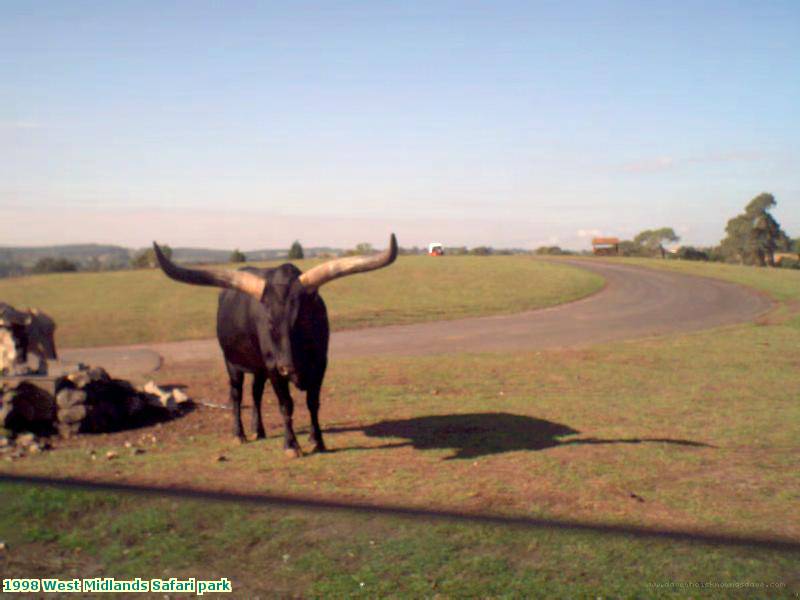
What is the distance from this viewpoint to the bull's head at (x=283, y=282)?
323 inches

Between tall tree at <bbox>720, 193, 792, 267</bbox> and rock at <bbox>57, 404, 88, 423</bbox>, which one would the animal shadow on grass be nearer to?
rock at <bbox>57, 404, 88, 423</bbox>

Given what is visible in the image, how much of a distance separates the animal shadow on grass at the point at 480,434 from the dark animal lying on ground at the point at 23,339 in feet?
20.2

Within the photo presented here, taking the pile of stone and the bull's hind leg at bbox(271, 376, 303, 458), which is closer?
the bull's hind leg at bbox(271, 376, 303, 458)

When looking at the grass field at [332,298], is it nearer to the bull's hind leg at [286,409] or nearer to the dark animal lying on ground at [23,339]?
the dark animal lying on ground at [23,339]

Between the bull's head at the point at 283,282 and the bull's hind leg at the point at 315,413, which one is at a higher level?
the bull's head at the point at 283,282

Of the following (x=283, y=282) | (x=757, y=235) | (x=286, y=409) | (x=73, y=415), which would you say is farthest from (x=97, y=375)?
(x=757, y=235)

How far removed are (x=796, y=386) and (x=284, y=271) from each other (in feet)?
34.4

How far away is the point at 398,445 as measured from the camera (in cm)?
966

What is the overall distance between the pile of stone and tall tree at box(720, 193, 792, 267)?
7904 centimetres

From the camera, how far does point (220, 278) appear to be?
8.84 metres

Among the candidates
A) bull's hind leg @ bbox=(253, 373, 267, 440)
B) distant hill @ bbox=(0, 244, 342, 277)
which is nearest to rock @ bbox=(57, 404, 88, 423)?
bull's hind leg @ bbox=(253, 373, 267, 440)

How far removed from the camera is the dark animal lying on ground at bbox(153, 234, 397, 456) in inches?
324

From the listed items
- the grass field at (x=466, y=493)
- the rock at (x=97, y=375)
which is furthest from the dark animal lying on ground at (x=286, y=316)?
the rock at (x=97, y=375)

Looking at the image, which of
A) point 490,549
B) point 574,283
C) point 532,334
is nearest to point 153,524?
point 490,549
